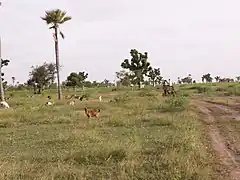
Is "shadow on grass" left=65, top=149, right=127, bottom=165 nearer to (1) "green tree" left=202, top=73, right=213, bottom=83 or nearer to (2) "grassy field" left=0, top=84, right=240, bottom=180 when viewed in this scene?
(2) "grassy field" left=0, top=84, right=240, bottom=180

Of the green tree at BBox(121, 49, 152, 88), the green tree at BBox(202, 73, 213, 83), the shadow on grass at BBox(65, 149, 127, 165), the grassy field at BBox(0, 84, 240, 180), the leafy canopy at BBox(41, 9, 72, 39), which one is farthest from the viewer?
the green tree at BBox(202, 73, 213, 83)

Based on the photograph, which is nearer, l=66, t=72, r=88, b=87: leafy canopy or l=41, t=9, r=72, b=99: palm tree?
l=41, t=9, r=72, b=99: palm tree

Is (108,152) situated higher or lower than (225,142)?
higher

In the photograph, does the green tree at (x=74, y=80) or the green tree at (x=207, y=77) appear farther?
the green tree at (x=207, y=77)

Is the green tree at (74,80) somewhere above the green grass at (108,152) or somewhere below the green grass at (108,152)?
above

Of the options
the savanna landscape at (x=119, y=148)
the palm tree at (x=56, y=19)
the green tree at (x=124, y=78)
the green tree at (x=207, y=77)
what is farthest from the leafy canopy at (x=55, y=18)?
the green tree at (x=207, y=77)

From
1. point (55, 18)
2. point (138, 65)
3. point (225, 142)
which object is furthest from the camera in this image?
point (138, 65)

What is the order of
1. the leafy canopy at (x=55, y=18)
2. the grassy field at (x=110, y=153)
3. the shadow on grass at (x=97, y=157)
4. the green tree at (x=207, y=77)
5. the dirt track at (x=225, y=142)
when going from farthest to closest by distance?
the green tree at (x=207, y=77)
the leafy canopy at (x=55, y=18)
the shadow on grass at (x=97, y=157)
the dirt track at (x=225, y=142)
the grassy field at (x=110, y=153)

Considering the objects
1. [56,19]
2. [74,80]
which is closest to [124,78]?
[74,80]

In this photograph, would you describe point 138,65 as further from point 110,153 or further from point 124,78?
point 110,153

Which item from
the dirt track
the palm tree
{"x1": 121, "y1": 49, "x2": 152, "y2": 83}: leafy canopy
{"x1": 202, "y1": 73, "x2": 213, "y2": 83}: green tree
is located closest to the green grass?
the dirt track

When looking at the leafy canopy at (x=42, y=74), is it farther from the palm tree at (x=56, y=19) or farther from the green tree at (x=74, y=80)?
the palm tree at (x=56, y=19)

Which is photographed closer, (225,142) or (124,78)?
(225,142)

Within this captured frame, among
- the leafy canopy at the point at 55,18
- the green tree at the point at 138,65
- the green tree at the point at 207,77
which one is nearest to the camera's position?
the leafy canopy at the point at 55,18
